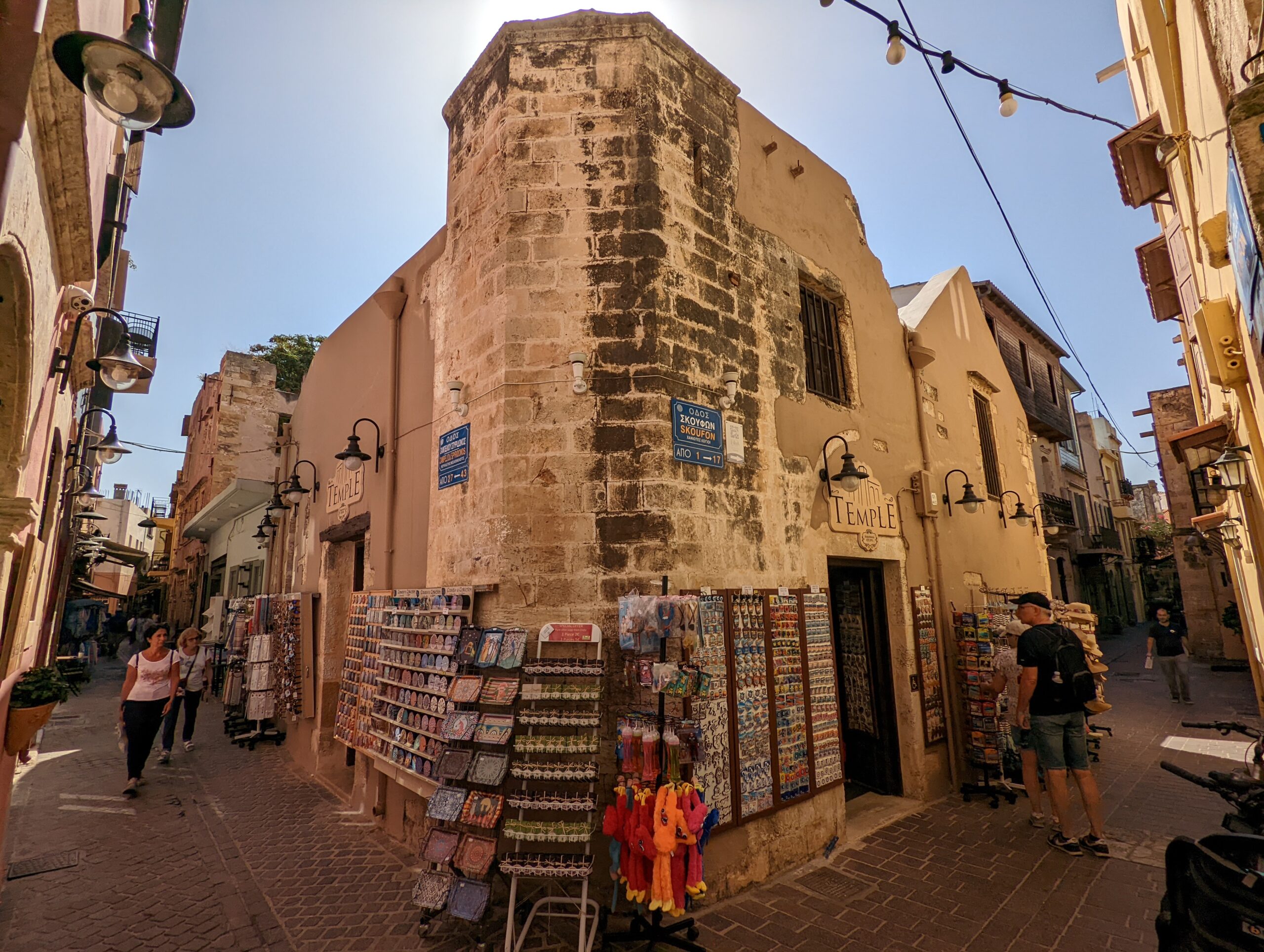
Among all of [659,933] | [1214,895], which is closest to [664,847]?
[659,933]

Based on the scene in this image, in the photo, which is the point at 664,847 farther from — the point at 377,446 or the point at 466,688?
the point at 377,446

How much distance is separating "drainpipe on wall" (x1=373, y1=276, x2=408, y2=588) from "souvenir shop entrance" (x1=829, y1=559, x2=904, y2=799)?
4.69 meters

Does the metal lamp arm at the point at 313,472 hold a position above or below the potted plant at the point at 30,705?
above

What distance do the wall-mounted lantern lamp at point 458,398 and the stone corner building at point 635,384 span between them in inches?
2.0

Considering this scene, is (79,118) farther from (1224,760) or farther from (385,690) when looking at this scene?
(1224,760)

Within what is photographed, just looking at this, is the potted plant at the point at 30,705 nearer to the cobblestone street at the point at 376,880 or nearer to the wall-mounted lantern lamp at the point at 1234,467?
the cobblestone street at the point at 376,880

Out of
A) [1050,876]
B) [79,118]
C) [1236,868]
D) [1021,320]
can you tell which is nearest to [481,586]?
[79,118]

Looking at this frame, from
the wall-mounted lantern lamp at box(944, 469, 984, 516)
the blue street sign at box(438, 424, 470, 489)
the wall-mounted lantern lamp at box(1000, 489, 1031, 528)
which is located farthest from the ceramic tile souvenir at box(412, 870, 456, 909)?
the wall-mounted lantern lamp at box(1000, 489, 1031, 528)

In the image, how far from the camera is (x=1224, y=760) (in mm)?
7176

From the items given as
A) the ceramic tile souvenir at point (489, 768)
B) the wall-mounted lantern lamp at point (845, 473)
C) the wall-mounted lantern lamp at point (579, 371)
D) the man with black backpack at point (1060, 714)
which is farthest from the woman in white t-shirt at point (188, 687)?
the man with black backpack at point (1060, 714)

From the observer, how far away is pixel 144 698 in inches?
262

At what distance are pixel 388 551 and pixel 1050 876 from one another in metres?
6.34

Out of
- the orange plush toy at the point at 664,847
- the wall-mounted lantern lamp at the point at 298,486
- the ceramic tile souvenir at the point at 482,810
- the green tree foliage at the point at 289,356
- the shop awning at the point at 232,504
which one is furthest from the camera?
the green tree foliage at the point at 289,356

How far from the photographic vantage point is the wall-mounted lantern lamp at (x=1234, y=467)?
6.60 metres
